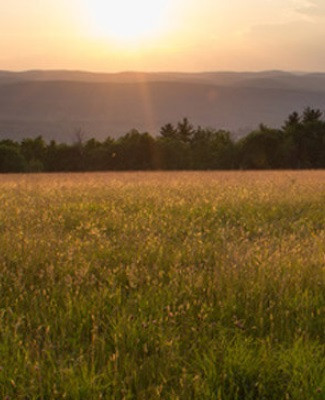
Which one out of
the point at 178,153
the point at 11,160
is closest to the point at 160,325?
the point at 11,160

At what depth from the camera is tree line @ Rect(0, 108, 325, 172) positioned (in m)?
55.7

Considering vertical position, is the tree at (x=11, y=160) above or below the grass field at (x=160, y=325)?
above

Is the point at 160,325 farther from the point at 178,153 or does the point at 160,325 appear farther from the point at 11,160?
the point at 178,153

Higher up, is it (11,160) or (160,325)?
(11,160)

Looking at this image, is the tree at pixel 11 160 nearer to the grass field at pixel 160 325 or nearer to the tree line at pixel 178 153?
the tree line at pixel 178 153

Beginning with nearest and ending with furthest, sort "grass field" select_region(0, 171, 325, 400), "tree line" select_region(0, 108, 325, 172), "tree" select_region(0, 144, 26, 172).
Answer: "grass field" select_region(0, 171, 325, 400) < "tree" select_region(0, 144, 26, 172) < "tree line" select_region(0, 108, 325, 172)

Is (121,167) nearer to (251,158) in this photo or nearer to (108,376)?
(251,158)

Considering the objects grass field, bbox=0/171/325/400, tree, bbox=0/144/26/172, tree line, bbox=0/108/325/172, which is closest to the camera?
grass field, bbox=0/171/325/400

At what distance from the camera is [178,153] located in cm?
5922

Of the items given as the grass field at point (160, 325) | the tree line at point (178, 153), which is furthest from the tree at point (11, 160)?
the grass field at point (160, 325)

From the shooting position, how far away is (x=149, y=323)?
3.81 metres

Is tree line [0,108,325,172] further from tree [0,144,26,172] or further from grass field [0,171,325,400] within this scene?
grass field [0,171,325,400]

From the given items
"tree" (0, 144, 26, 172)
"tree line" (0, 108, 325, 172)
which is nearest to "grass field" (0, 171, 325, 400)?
"tree" (0, 144, 26, 172)

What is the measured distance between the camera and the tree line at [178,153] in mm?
55719
